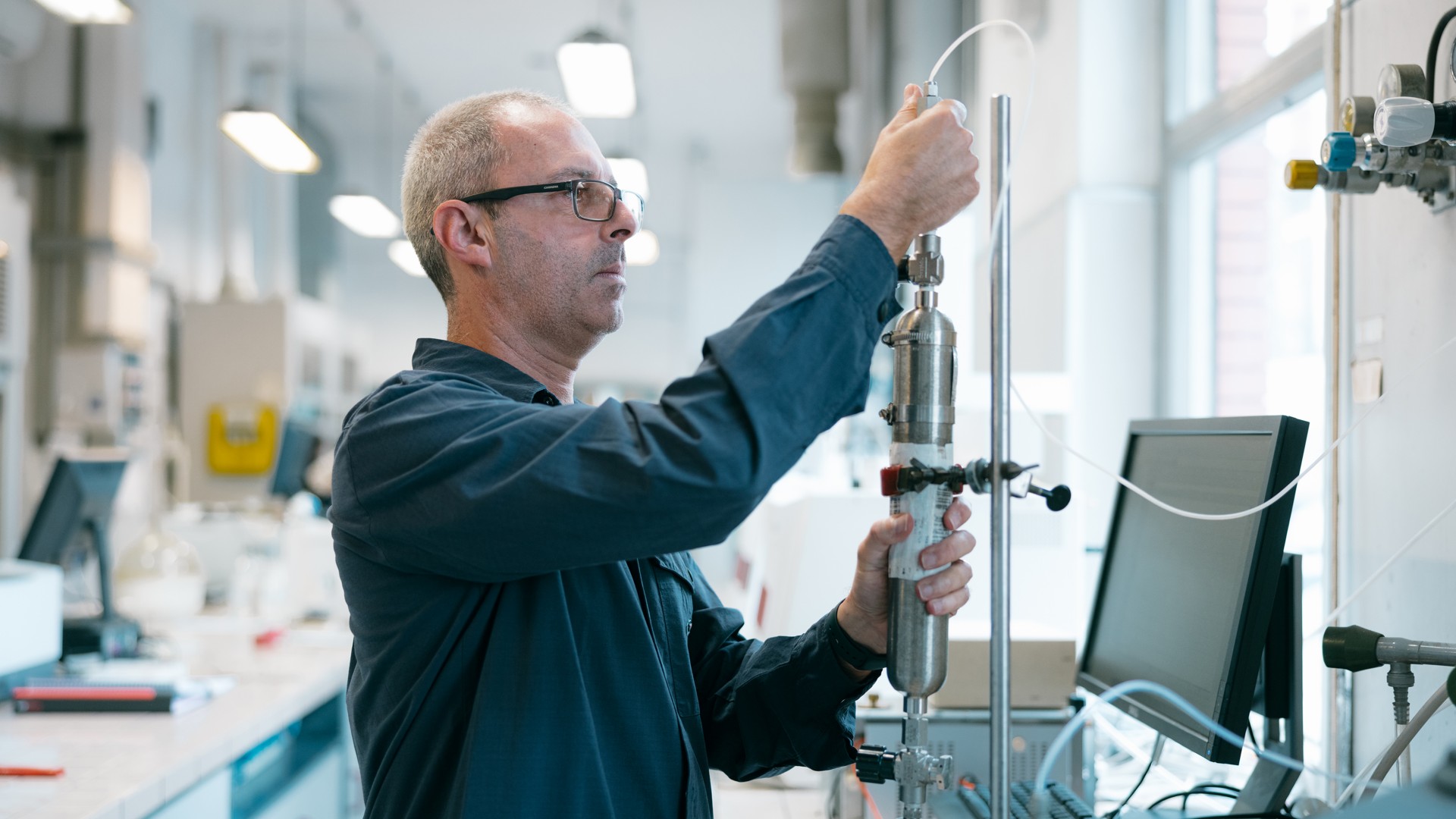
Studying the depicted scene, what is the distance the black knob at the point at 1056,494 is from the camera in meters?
0.78

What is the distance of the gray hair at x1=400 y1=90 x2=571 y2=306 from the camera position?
1.09m

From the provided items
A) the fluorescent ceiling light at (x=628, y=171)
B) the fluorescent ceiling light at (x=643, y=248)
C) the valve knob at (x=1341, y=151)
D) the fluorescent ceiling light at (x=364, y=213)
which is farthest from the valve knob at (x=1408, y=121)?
the fluorescent ceiling light at (x=643, y=248)

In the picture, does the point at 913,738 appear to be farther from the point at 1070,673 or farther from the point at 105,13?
the point at 105,13

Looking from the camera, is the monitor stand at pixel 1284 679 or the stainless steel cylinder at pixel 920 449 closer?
the stainless steel cylinder at pixel 920 449

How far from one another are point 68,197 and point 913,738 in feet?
17.4

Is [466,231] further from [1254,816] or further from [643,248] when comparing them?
[643,248]

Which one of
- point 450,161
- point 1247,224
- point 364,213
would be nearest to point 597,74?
point 1247,224

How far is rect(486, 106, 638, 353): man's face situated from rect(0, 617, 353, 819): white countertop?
983mm

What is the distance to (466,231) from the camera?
1095 mm

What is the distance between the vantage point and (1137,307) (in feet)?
8.51

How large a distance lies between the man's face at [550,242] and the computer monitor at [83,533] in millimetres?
2094

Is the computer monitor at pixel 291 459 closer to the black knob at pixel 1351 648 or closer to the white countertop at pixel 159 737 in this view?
the white countertop at pixel 159 737

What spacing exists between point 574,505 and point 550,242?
363mm

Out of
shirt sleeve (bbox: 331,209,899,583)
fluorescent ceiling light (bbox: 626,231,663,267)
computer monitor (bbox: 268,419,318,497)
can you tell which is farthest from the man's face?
fluorescent ceiling light (bbox: 626,231,663,267)
